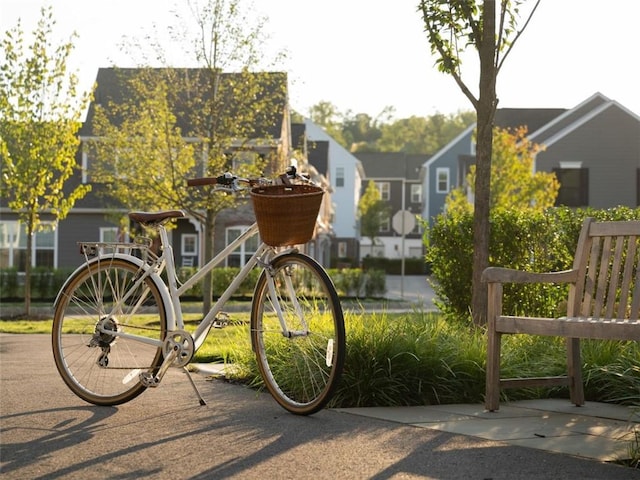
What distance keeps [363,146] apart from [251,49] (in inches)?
4015

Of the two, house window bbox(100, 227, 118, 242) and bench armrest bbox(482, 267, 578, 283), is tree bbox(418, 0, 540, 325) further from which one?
house window bbox(100, 227, 118, 242)

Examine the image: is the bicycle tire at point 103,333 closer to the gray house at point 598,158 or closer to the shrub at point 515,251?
the shrub at point 515,251

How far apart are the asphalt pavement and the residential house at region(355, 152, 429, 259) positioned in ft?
249

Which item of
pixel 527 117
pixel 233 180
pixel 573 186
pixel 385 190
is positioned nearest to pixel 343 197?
pixel 385 190

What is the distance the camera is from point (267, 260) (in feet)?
19.5

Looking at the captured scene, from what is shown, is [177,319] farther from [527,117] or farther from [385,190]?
[385,190]

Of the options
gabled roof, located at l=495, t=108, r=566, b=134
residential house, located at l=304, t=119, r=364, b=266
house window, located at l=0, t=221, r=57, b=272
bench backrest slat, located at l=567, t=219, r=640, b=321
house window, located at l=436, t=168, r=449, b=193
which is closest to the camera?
bench backrest slat, located at l=567, t=219, r=640, b=321

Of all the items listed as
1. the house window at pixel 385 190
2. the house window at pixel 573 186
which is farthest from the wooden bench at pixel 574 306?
the house window at pixel 385 190

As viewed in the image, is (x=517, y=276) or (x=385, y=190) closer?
(x=517, y=276)

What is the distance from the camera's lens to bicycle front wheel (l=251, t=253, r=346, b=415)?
5.48 metres

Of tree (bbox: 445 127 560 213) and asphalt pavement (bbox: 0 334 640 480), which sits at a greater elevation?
tree (bbox: 445 127 560 213)

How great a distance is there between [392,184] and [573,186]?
4509 cm

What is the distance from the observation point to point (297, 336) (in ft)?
19.1

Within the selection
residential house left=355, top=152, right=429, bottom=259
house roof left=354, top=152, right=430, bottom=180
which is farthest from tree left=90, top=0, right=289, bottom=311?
house roof left=354, top=152, right=430, bottom=180
